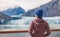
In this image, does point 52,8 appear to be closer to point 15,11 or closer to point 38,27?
point 15,11

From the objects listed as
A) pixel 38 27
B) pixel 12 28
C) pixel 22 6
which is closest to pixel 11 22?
pixel 12 28

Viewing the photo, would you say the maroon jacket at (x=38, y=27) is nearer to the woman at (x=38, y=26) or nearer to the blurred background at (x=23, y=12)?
the woman at (x=38, y=26)

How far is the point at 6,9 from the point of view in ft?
8.61

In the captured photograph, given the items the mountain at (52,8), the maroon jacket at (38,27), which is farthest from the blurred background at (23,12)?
the maroon jacket at (38,27)

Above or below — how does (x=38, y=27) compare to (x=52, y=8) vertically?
below

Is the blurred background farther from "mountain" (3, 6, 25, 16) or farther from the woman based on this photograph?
the woman

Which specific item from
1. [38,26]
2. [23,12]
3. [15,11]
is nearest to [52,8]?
[23,12]

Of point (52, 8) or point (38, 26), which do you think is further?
point (52, 8)

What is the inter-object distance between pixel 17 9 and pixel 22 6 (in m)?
0.09

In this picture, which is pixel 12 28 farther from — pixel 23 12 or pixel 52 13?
pixel 52 13

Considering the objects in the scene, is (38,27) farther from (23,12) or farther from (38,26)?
(23,12)

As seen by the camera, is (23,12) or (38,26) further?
(23,12)

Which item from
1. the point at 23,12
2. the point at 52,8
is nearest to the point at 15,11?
the point at 23,12

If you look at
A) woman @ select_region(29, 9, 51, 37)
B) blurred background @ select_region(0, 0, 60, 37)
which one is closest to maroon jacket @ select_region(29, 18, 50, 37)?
woman @ select_region(29, 9, 51, 37)
